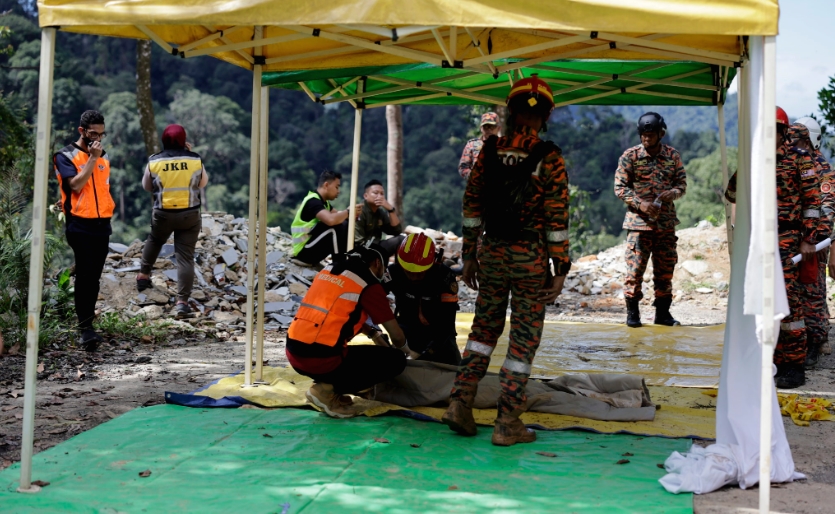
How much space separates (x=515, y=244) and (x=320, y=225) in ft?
12.7

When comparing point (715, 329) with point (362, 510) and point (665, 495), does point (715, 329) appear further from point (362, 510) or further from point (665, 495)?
point (362, 510)

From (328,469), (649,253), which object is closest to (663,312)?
(649,253)

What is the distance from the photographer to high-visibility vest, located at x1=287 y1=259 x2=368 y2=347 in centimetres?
466

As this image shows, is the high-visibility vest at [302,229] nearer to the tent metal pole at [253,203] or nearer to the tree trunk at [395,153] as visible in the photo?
the tent metal pole at [253,203]

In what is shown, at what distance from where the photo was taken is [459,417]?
14.8 ft

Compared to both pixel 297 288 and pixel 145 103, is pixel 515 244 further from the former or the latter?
pixel 145 103

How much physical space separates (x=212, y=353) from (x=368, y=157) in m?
37.8

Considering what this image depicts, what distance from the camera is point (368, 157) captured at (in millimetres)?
44812

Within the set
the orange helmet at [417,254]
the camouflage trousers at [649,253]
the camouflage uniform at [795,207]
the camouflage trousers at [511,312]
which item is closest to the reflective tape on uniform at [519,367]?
the camouflage trousers at [511,312]

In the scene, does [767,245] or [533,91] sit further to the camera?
[533,91]

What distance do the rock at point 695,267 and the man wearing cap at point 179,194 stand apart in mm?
8264

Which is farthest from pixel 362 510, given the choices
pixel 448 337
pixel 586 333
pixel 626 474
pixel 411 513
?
pixel 586 333

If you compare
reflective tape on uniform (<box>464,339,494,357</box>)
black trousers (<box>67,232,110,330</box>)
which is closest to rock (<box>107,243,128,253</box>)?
black trousers (<box>67,232,110,330</box>)

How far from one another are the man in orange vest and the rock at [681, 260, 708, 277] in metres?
9.60
